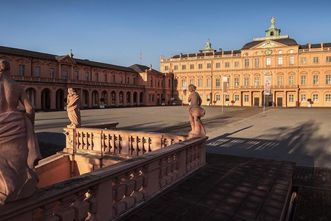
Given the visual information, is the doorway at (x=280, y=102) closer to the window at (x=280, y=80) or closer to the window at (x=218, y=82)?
the window at (x=280, y=80)

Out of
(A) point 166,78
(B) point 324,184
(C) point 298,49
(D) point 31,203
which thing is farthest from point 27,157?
(A) point 166,78

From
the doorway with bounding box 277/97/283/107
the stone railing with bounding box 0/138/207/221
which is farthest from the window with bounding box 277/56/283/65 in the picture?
the stone railing with bounding box 0/138/207/221

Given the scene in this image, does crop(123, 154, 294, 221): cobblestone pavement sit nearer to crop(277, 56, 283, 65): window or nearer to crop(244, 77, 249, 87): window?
crop(277, 56, 283, 65): window

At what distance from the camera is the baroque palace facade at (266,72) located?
68.4m

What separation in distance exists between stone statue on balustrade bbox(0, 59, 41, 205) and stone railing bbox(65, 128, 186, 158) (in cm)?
524

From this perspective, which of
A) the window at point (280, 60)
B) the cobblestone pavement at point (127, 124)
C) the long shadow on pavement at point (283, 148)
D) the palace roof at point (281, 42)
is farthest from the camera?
the window at point (280, 60)

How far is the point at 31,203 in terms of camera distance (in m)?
2.99

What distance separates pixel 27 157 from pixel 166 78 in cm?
8329

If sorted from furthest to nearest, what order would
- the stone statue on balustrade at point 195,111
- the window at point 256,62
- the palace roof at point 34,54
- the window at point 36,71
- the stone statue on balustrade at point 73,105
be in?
the window at point 256,62, the window at point 36,71, the palace roof at point 34,54, the stone statue on balustrade at point 73,105, the stone statue on balustrade at point 195,111

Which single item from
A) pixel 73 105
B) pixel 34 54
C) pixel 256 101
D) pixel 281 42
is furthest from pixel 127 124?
pixel 281 42

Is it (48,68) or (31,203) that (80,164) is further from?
(48,68)

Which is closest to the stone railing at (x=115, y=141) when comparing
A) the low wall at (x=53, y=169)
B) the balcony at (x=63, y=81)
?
the low wall at (x=53, y=169)

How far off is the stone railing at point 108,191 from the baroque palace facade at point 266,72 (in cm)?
6273

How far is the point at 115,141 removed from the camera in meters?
9.67
